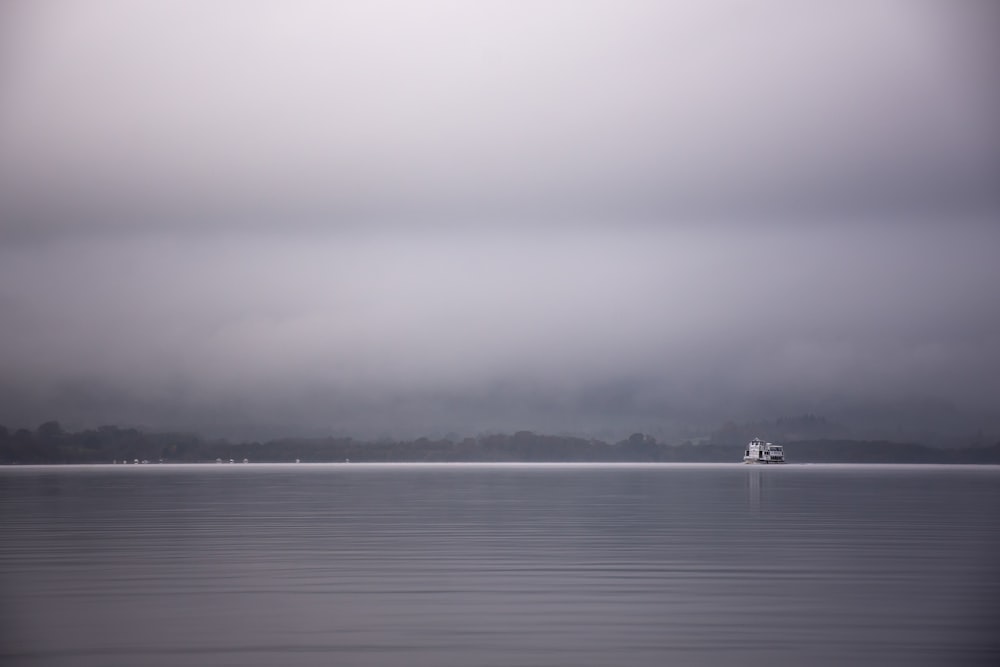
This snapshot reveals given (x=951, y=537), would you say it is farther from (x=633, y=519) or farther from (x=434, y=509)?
(x=434, y=509)

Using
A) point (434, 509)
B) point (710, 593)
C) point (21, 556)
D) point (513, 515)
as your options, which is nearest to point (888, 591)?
point (710, 593)

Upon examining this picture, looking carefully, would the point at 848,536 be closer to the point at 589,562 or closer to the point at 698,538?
the point at 698,538

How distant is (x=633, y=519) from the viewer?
70.0 metres

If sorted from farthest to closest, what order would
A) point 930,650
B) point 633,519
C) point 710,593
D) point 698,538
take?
1. point 633,519
2. point 698,538
3. point 710,593
4. point 930,650

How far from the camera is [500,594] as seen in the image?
33.8 metres

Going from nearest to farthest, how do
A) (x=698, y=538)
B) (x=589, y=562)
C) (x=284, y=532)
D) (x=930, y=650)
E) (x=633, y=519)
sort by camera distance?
(x=930, y=650)
(x=589, y=562)
(x=698, y=538)
(x=284, y=532)
(x=633, y=519)

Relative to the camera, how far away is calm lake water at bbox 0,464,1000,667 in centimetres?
2500

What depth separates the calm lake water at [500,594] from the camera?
25.0m

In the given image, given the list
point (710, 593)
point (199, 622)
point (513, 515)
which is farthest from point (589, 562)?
point (513, 515)

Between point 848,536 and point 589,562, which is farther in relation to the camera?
point 848,536

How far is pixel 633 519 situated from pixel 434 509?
2029cm

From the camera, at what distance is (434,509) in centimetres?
8544

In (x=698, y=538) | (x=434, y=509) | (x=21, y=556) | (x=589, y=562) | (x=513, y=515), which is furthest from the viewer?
(x=434, y=509)

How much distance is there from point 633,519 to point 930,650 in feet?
148
